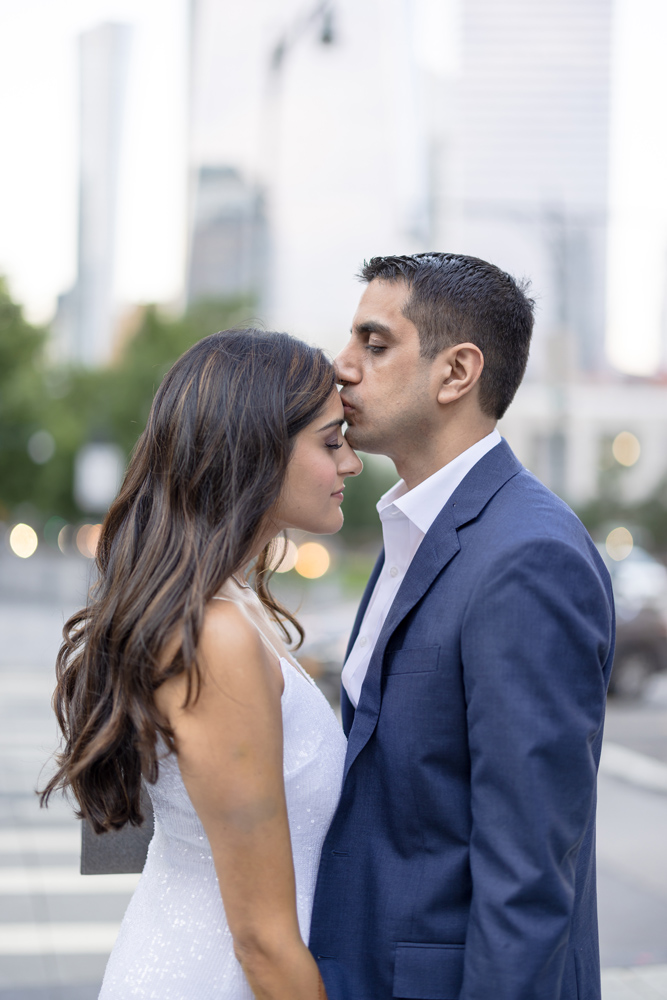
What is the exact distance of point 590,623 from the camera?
5.77 ft

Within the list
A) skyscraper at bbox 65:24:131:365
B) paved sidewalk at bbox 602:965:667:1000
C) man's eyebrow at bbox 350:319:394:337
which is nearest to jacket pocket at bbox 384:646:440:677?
man's eyebrow at bbox 350:319:394:337

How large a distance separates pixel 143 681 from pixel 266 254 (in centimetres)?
5550

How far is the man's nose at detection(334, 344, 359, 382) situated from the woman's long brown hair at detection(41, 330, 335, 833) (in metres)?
0.13

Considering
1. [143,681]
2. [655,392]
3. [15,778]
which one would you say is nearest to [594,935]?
[143,681]

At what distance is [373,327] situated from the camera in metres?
2.21

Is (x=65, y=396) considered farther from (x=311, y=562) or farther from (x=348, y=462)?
(x=348, y=462)

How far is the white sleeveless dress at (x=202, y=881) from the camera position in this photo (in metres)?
1.95

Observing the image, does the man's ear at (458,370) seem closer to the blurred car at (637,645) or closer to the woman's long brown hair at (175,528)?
the woman's long brown hair at (175,528)

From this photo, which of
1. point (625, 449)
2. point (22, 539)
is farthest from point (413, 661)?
point (625, 449)

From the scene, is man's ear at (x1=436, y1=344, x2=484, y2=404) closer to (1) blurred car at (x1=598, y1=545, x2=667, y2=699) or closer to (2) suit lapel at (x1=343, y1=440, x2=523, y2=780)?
(2) suit lapel at (x1=343, y1=440, x2=523, y2=780)

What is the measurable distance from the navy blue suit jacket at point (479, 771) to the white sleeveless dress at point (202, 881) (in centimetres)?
6

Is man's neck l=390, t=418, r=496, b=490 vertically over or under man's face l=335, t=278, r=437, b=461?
under

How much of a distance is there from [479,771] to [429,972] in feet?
1.39

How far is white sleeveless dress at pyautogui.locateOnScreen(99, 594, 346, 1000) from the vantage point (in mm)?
1952
